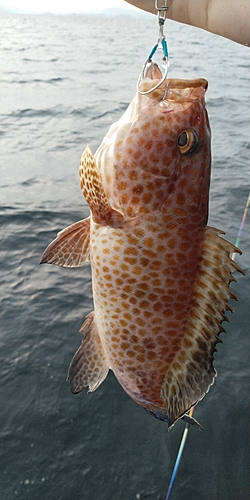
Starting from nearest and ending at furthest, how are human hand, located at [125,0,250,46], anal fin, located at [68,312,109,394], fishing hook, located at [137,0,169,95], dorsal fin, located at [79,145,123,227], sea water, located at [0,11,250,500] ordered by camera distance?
fishing hook, located at [137,0,169,95] < dorsal fin, located at [79,145,123,227] < human hand, located at [125,0,250,46] < anal fin, located at [68,312,109,394] < sea water, located at [0,11,250,500]

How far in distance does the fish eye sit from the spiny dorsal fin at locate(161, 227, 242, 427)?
1.32ft

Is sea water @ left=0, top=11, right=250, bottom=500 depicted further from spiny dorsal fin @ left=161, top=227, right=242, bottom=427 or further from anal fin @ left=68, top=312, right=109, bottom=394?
spiny dorsal fin @ left=161, top=227, right=242, bottom=427

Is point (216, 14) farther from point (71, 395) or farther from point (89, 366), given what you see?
point (71, 395)

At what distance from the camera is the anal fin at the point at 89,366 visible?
2.62 metres

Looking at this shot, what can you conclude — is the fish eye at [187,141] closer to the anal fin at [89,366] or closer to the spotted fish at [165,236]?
the spotted fish at [165,236]

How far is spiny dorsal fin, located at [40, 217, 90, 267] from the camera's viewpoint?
2420 millimetres

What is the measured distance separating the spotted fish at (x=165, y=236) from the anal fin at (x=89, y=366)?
1.37 ft

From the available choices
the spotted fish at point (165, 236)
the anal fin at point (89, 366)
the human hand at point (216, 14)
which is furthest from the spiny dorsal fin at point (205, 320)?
the human hand at point (216, 14)

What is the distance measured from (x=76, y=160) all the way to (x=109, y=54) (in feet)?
96.9

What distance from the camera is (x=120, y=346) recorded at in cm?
239

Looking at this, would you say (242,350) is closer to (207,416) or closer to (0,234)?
(207,416)

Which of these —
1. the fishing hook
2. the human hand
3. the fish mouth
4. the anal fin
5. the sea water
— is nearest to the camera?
the fishing hook

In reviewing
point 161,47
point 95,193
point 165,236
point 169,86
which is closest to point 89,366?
point 165,236

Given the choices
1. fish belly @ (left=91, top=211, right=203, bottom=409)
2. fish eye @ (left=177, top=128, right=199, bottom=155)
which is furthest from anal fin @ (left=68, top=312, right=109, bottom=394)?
fish eye @ (left=177, top=128, right=199, bottom=155)
